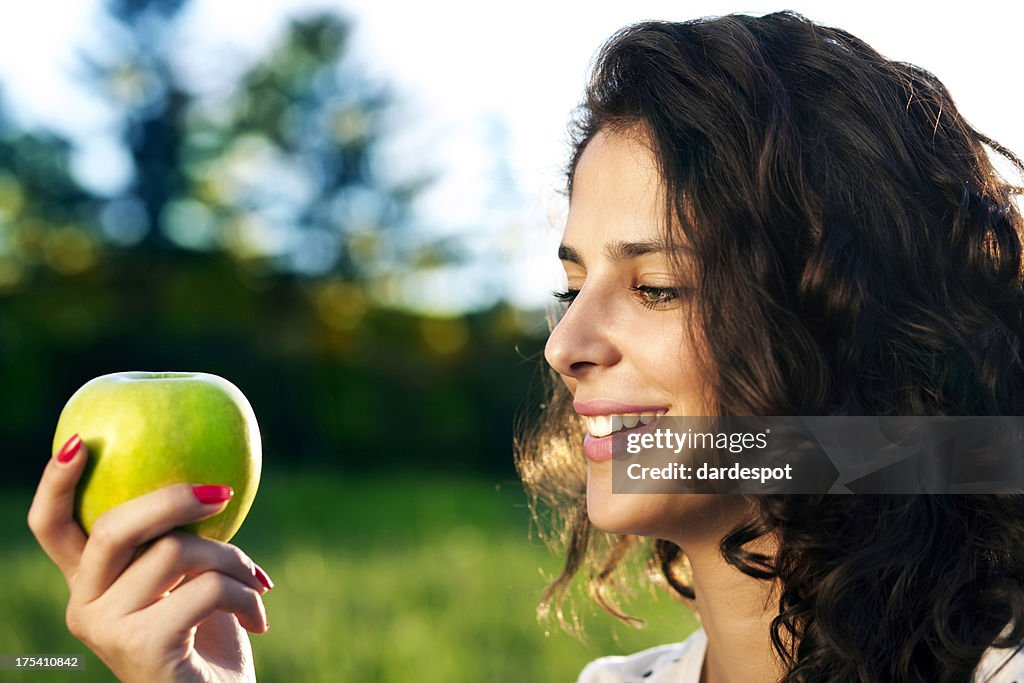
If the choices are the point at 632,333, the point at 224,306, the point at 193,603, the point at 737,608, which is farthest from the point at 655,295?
the point at 224,306

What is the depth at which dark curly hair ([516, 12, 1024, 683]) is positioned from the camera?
1.93 metres

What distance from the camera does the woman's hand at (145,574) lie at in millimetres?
1538

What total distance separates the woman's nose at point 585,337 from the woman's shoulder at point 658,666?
2.95ft

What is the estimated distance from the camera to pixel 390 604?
720 cm

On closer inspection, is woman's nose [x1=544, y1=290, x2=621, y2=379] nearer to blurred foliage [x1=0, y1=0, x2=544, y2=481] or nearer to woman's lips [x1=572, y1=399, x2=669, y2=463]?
woman's lips [x1=572, y1=399, x2=669, y2=463]

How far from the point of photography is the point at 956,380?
2.03 metres

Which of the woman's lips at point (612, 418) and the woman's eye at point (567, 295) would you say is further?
the woman's eye at point (567, 295)

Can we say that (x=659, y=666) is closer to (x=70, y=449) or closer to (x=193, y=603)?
(x=193, y=603)

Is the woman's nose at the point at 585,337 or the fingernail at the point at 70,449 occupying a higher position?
the woman's nose at the point at 585,337

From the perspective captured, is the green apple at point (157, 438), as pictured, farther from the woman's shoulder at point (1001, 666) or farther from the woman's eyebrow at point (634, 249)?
the woman's shoulder at point (1001, 666)

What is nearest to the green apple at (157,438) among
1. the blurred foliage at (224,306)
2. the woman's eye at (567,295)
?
the woman's eye at (567,295)

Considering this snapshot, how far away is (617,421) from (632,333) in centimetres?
20

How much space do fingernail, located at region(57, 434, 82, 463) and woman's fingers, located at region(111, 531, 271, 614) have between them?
21cm

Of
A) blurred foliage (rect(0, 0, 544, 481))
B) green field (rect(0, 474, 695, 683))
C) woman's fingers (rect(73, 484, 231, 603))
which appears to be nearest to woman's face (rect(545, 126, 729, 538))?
woman's fingers (rect(73, 484, 231, 603))
